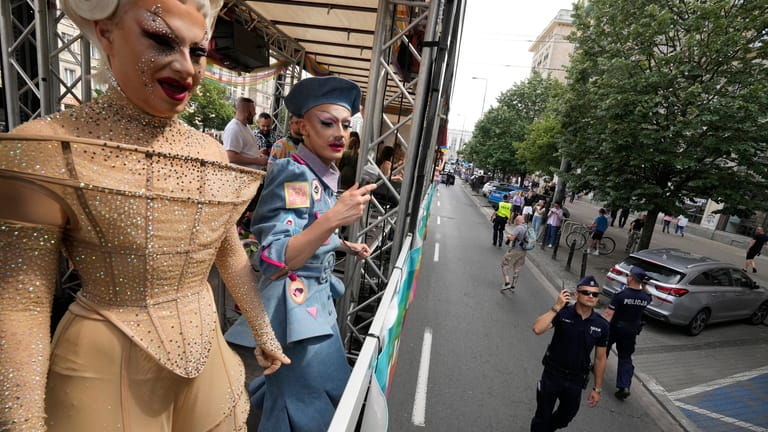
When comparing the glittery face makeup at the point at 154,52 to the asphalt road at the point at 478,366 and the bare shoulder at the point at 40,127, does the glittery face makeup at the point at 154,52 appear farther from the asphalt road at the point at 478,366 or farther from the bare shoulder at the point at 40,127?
the asphalt road at the point at 478,366

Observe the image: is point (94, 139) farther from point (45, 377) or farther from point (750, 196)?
point (750, 196)

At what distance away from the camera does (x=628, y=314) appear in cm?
442

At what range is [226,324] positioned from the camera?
3992 mm

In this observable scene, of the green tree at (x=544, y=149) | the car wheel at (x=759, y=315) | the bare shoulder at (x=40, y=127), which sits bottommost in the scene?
the car wheel at (x=759, y=315)

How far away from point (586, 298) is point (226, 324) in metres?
3.71

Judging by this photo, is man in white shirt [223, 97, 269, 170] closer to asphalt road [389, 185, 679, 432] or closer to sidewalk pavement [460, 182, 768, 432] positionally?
asphalt road [389, 185, 679, 432]

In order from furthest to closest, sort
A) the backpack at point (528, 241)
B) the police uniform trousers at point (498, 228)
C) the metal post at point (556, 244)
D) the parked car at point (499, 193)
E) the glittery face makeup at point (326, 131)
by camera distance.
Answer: the parked car at point (499, 193)
the police uniform trousers at point (498, 228)
the metal post at point (556, 244)
the backpack at point (528, 241)
the glittery face makeup at point (326, 131)

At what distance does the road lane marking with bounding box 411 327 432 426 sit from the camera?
3.86m

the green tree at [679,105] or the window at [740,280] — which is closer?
the window at [740,280]

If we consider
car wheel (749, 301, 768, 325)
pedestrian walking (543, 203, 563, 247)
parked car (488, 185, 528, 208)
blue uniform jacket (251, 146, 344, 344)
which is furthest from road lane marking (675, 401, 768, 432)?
parked car (488, 185, 528, 208)

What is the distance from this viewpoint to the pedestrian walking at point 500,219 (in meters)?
11.7

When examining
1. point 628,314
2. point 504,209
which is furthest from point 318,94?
point 504,209

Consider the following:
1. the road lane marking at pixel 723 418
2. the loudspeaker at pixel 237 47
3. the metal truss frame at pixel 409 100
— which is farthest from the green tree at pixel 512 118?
the metal truss frame at pixel 409 100

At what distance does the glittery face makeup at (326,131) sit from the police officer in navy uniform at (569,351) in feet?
8.35
